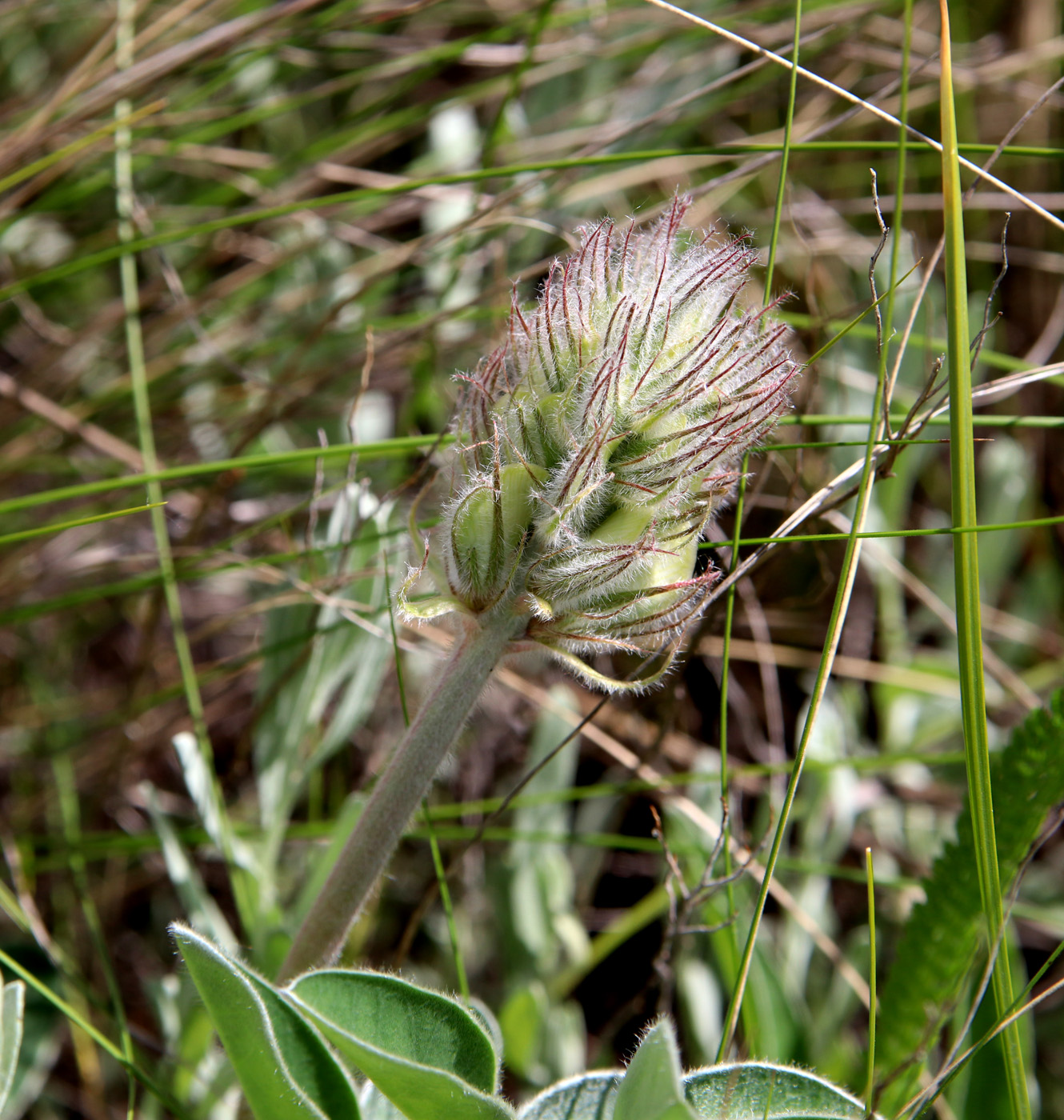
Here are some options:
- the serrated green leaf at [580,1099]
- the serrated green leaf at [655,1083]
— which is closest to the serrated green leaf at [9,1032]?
the serrated green leaf at [580,1099]

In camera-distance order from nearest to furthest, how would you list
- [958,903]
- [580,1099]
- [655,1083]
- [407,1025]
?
[655,1083]
[407,1025]
[580,1099]
[958,903]

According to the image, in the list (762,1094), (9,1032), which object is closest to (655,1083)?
(762,1094)

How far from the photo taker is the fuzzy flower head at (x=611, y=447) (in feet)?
3.95

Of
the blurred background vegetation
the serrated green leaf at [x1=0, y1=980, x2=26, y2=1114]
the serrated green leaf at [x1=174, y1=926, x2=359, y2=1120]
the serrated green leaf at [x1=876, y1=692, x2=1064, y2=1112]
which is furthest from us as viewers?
the blurred background vegetation

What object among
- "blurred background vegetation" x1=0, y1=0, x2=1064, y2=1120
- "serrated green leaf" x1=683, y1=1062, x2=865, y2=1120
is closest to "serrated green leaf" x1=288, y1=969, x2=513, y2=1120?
"serrated green leaf" x1=683, y1=1062, x2=865, y2=1120

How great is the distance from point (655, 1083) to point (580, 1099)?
12.4 inches

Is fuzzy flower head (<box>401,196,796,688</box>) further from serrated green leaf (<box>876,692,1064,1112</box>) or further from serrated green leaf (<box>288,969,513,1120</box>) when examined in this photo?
serrated green leaf (<box>876,692,1064,1112</box>)

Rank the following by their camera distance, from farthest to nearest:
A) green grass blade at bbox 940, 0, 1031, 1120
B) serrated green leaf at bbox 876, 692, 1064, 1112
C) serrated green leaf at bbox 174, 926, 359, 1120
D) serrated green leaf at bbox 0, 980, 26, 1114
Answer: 1. serrated green leaf at bbox 876, 692, 1064, 1112
2. serrated green leaf at bbox 0, 980, 26, 1114
3. green grass blade at bbox 940, 0, 1031, 1120
4. serrated green leaf at bbox 174, 926, 359, 1120

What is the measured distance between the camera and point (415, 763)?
1261mm

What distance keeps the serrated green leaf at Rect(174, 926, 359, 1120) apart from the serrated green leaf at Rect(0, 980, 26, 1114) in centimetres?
36

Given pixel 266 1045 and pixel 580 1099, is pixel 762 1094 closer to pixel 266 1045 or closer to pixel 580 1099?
pixel 580 1099

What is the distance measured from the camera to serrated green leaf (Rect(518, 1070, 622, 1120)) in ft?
4.14

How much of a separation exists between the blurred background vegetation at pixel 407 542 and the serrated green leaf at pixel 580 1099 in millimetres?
469

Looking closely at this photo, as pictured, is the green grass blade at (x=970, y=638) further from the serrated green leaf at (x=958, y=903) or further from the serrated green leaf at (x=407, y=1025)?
the serrated green leaf at (x=407, y=1025)
